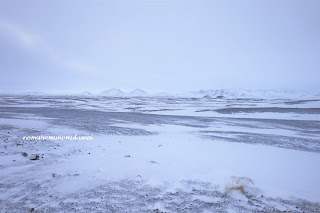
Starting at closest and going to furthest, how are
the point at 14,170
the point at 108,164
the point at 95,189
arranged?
the point at 95,189, the point at 14,170, the point at 108,164

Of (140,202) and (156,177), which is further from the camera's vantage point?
(156,177)

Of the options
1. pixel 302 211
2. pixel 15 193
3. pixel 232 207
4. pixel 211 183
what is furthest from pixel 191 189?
pixel 15 193

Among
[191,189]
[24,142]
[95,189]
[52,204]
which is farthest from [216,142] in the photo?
[24,142]

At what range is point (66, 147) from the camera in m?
7.75

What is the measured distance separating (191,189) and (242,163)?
2883mm

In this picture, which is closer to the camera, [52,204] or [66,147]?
[52,204]

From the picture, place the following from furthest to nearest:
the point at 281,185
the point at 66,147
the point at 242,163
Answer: the point at 66,147, the point at 242,163, the point at 281,185

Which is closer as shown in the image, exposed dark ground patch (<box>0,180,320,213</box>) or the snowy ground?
exposed dark ground patch (<box>0,180,320,213</box>)

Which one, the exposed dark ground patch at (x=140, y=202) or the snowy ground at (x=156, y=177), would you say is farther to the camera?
the snowy ground at (x=156, y=177)

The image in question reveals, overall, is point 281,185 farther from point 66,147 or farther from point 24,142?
point 24,142

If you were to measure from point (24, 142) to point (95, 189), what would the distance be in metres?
5.95

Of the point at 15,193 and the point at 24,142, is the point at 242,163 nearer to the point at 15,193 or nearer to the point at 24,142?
the point at 15,193

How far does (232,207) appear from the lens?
383 centimetres

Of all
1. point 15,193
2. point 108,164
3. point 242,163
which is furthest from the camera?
point 242,163
